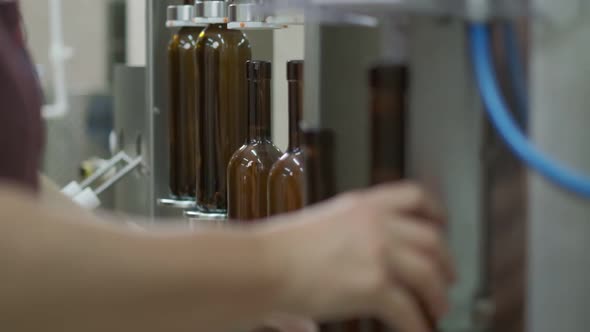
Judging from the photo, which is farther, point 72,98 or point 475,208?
point 72,98

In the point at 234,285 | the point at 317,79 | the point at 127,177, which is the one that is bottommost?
the point at 127,177

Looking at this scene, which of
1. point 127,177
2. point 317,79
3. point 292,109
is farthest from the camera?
point 127,177

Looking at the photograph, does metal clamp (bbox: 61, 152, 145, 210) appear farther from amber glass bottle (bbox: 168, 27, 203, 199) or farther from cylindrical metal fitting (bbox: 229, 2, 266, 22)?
cylindrical metal fitting (bbox: 229, 2, 266, 22)

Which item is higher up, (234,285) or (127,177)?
(234,285)

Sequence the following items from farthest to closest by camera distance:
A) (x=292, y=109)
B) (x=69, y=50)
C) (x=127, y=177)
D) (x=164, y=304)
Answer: (x=69, y=50) → (x=127, y=177) → (x=292, y=109) → (x=164, y=304)

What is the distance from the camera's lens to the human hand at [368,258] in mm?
580

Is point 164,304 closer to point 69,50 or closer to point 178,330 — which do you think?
point 178,330

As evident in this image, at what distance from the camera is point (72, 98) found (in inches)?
120

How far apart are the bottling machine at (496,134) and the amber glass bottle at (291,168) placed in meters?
0.34

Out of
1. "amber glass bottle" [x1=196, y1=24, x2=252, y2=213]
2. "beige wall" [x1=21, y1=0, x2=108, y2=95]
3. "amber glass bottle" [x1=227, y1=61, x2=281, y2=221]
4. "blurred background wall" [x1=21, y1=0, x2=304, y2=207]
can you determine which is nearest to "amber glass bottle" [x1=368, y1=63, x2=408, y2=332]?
"amber glass bottle" [x1=227, y1=61, x2=281, y2=221]

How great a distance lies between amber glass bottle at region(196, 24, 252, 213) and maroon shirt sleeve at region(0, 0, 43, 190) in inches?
12.6

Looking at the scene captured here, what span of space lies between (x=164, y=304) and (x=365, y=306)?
12 cm

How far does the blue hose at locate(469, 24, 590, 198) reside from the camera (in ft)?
1.90

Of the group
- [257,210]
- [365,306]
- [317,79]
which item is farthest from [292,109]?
[365,306]
